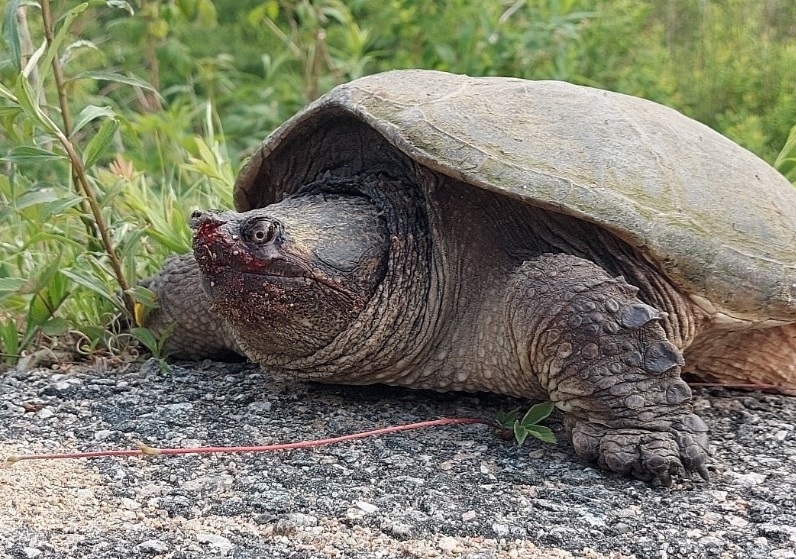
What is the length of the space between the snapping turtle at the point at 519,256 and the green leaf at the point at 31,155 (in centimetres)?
60

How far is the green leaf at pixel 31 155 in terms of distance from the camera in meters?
2.41

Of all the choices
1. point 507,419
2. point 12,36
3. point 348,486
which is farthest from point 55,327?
point 507,419

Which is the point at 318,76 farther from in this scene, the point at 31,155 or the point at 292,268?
the point at 292,268

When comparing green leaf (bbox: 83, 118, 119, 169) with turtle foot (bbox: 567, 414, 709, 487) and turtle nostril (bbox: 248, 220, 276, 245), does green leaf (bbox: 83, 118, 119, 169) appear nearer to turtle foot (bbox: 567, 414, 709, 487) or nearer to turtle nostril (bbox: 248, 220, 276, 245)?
turtle nostril (bbox: 248, 220, 276, 245)

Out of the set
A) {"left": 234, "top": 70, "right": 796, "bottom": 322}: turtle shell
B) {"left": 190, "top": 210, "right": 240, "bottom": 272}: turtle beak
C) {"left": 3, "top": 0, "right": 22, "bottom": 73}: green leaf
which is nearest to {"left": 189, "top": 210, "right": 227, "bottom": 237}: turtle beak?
{"left": 190, "top": 210, "right": 240, "bottom": 272}: turtle beak

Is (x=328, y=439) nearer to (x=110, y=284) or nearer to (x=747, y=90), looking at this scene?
(x=110, y=284)

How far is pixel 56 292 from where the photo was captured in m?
2.92

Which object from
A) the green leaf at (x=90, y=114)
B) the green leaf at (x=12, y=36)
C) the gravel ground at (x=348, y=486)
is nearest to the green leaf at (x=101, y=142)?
the green leaf at (x=90, y=114)

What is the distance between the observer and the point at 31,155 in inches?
95.5

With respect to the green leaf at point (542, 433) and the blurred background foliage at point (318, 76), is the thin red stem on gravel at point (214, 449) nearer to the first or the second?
the green leaf at point (542, 433)

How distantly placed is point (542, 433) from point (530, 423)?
5 centimetres

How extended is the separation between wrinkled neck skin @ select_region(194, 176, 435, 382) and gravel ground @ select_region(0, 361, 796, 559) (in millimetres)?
163

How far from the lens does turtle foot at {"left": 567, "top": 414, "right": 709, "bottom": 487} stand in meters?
2.00

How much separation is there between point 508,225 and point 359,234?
38 cm
